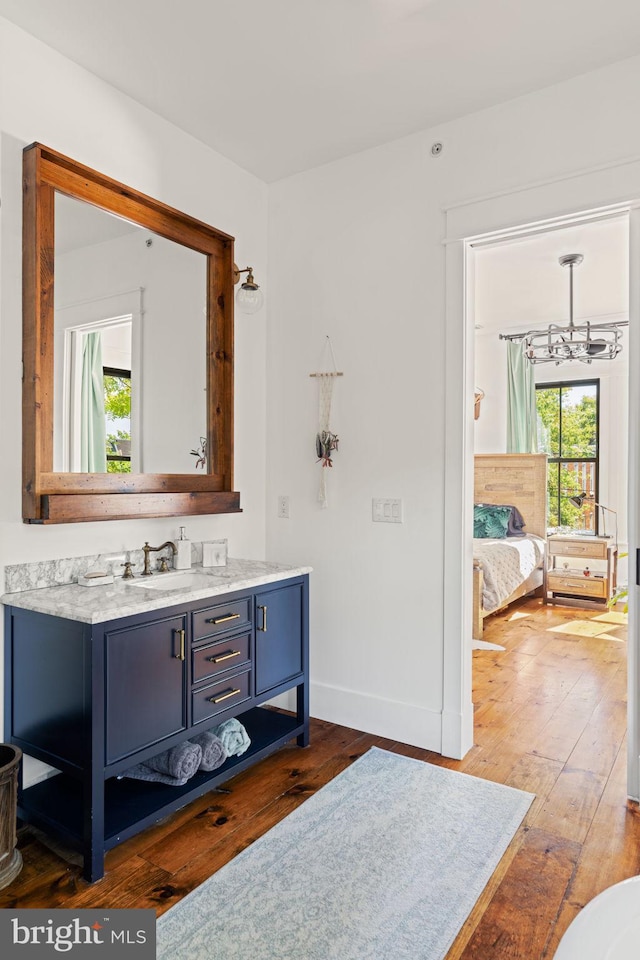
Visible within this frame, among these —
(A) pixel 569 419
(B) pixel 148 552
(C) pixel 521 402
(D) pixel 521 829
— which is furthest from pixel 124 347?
(A) pixel 569 419

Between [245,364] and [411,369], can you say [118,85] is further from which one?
[411,369]

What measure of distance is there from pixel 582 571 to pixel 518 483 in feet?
3.54

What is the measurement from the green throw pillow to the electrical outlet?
132 inches

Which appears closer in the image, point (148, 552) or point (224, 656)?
point (224, 656)

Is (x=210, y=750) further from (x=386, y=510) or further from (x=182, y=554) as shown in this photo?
(x=386, y=510)

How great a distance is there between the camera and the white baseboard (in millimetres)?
2752

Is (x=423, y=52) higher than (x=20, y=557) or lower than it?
higher

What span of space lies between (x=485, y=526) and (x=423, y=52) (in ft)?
14.8

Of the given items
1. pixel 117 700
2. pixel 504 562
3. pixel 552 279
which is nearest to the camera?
pixel 117 700

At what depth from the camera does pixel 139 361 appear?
2611 mm

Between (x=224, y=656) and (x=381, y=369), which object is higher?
(x=381, y=369)

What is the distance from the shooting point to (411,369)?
2.81 m

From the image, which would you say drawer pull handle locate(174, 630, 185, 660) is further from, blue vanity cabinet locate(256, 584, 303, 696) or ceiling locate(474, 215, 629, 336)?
ceiling locate(474, 215, 629, 336)

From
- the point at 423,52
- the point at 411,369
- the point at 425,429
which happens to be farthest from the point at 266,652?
the point at 423,52
